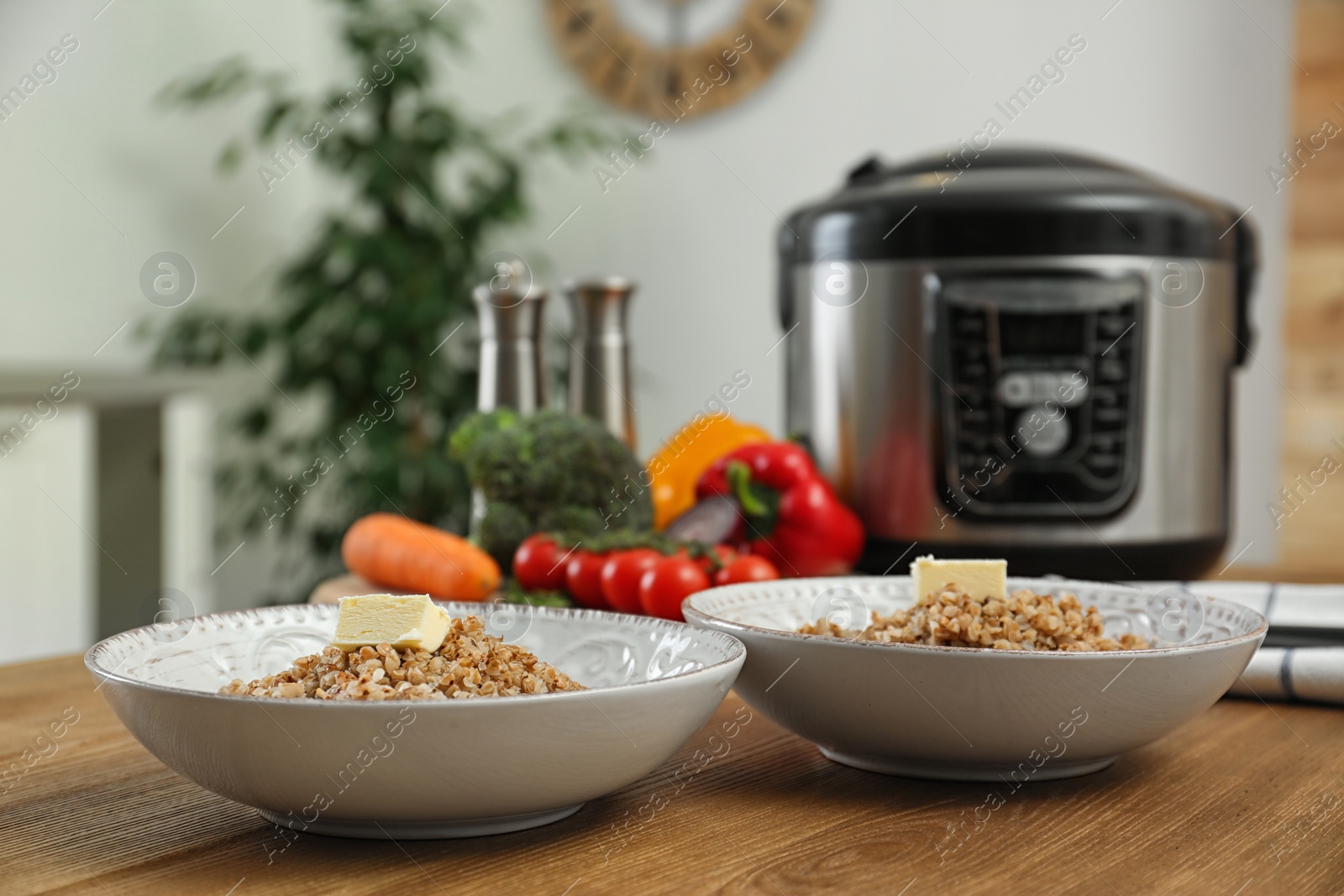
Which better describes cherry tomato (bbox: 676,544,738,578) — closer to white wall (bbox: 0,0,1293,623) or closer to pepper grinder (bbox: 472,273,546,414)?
pepper grinder (bbox: 472,273,546,414)

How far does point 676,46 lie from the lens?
8.70 ft

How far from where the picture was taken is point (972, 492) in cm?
129

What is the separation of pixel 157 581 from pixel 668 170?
1346 millimetres

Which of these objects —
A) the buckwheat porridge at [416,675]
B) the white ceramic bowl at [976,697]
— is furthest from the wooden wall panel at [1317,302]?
the buckwheat porridge at [416,675]

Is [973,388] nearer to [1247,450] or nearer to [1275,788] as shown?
[1275,788]

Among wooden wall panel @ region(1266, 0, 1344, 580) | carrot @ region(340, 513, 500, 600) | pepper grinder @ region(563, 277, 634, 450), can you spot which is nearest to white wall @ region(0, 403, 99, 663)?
carrot @ region(340, 513, 500, 600)

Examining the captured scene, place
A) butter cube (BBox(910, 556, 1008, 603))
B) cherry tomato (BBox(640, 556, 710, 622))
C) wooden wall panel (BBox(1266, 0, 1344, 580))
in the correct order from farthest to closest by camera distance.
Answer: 1. wooden wall panel (BBox(1266, 0, 1344, 580))
2. cherry tomato (BBox(640, 556, 710, 622))
3. butter cube (BBox(910, 556, 1008, 603))

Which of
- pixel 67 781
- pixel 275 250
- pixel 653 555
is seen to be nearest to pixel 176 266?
pixel 275 250

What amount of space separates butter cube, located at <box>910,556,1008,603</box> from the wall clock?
202cm

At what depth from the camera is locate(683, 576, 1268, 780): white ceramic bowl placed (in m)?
0.60

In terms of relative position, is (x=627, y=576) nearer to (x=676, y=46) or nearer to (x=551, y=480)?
(x=551, y=480)

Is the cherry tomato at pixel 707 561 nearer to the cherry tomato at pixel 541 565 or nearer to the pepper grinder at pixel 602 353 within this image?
the cherry tomato at pixel 541 565

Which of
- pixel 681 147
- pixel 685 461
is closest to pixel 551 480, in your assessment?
pixel 685 461

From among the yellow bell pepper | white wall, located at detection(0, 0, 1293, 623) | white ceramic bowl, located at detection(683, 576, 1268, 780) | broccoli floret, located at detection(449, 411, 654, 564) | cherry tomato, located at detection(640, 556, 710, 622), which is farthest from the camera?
white wall, located at detection(0, 0, 1293, 623)
